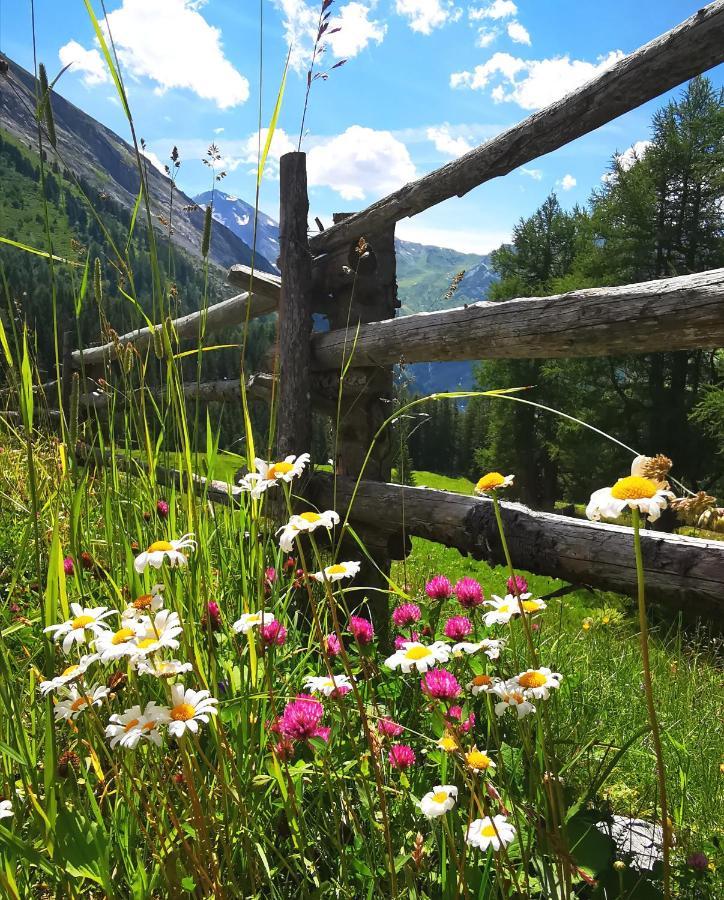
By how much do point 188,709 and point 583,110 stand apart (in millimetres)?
1994

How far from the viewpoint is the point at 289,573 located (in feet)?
8.09

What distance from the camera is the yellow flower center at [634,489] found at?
2.05 feet

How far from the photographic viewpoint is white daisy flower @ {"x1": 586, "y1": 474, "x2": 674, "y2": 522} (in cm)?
61

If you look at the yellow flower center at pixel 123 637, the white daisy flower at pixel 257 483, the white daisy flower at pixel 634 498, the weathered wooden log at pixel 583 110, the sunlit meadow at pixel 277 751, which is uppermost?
the weathered wooden log at pixel 583 110

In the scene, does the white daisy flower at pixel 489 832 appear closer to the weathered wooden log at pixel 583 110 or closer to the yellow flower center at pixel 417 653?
the yellow flower center at pixel 417 653

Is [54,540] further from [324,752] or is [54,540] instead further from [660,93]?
[660,93]

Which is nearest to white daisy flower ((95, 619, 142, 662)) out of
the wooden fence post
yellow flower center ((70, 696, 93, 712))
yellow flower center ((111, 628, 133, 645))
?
yellow flower center ((111, 628, 133, 645))

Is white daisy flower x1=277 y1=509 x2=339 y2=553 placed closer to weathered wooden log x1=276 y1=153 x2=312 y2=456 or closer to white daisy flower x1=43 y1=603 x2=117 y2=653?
white daisy flower x1=43 y1=603 x2=117 y2=653

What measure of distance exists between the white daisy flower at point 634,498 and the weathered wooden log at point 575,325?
1.14 m

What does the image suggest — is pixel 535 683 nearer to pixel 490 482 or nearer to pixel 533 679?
pixel 533 679

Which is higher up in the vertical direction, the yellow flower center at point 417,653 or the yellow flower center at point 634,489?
the yellow flower center at point 634,489

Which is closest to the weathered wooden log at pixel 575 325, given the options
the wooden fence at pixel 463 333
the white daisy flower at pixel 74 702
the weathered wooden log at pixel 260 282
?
the wooden fence at pixel 463 333

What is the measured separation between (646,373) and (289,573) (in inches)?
660

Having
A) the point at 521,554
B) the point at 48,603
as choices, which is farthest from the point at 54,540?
the point at 521,554
